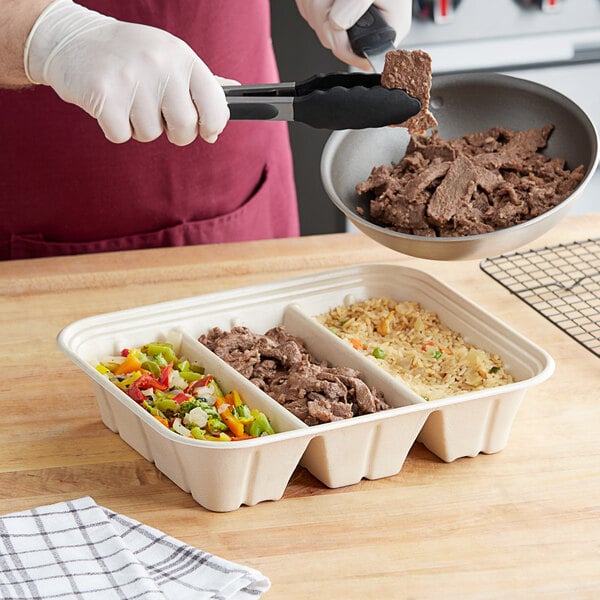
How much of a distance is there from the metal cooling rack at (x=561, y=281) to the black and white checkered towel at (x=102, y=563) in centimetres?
83

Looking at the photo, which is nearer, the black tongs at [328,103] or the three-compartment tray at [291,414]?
the three-compartment tray at [291,414]

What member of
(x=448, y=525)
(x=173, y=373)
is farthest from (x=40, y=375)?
(x=448, y=525)

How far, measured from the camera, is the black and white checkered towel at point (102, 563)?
1.26 m

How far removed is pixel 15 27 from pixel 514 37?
2.01m

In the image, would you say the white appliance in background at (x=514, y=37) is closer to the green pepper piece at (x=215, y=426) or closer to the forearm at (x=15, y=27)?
the forearm at (x=15, y=27)

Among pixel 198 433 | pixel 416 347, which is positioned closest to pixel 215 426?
pixel 198 433

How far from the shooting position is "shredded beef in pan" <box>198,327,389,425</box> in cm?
150

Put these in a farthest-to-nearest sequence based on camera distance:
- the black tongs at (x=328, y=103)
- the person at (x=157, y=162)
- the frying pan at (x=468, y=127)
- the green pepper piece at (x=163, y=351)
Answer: the person at (x=157, y=162) → the frying pan at (x=468, y=127) → the green pepper piece at (x=163, y=351) → the black tongs at (x=328, y=103)

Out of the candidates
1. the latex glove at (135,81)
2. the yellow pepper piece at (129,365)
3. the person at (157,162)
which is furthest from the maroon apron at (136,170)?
the yellow pepper piece at (129,365)

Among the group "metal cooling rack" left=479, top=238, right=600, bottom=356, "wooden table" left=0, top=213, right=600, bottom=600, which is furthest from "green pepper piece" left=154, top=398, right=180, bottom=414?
"metal cooling rack" left=479, top=238, right=600, bottom=356

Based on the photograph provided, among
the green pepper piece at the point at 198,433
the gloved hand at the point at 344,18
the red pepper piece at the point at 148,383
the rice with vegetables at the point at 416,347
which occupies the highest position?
the gloved hand at the point at 344,18

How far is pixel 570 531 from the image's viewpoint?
55.8 inches

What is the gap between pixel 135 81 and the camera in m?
1.56

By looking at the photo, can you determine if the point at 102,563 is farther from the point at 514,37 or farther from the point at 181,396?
the point at 514,37
